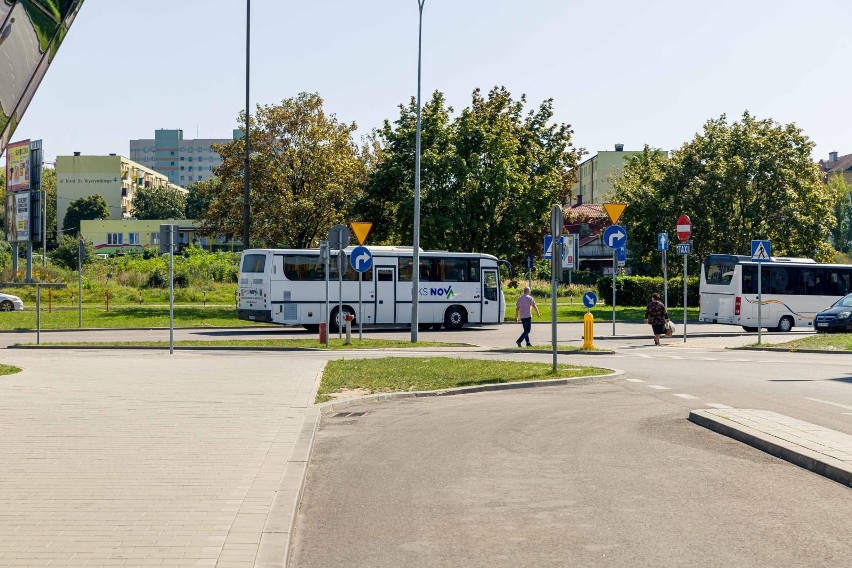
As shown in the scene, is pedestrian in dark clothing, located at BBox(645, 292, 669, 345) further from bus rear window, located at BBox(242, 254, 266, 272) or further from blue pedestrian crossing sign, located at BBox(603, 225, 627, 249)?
bus rear window, located at BBox(242, 254, 266, 272)

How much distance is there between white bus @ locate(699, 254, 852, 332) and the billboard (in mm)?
32959

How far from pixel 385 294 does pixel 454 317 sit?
2.99 m

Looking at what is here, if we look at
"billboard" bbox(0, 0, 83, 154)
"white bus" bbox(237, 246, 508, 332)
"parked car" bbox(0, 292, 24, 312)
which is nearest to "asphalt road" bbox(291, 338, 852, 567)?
"billboard" bbox(0, 0, 83, 154)

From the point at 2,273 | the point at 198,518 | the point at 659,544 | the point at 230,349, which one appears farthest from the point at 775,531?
the point at 2,273

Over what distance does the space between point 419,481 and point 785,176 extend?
44.7 meters

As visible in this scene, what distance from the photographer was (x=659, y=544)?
6.42m

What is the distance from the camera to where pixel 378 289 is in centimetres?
3741

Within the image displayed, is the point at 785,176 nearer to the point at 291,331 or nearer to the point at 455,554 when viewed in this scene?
the point at 291,331

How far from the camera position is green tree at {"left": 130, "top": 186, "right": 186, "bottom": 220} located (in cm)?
13925

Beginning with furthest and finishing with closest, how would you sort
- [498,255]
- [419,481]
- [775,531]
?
[498,255] < [419,481] < [775,531]

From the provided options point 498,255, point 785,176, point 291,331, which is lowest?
point 291,331

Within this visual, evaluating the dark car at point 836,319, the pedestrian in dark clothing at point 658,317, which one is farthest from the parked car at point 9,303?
the dark car at point 836,319

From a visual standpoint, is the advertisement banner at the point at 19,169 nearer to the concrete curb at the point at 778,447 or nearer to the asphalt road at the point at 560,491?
the asphalt road at the point at 560,491

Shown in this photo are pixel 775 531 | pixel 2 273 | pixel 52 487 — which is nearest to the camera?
pixel 775 531
